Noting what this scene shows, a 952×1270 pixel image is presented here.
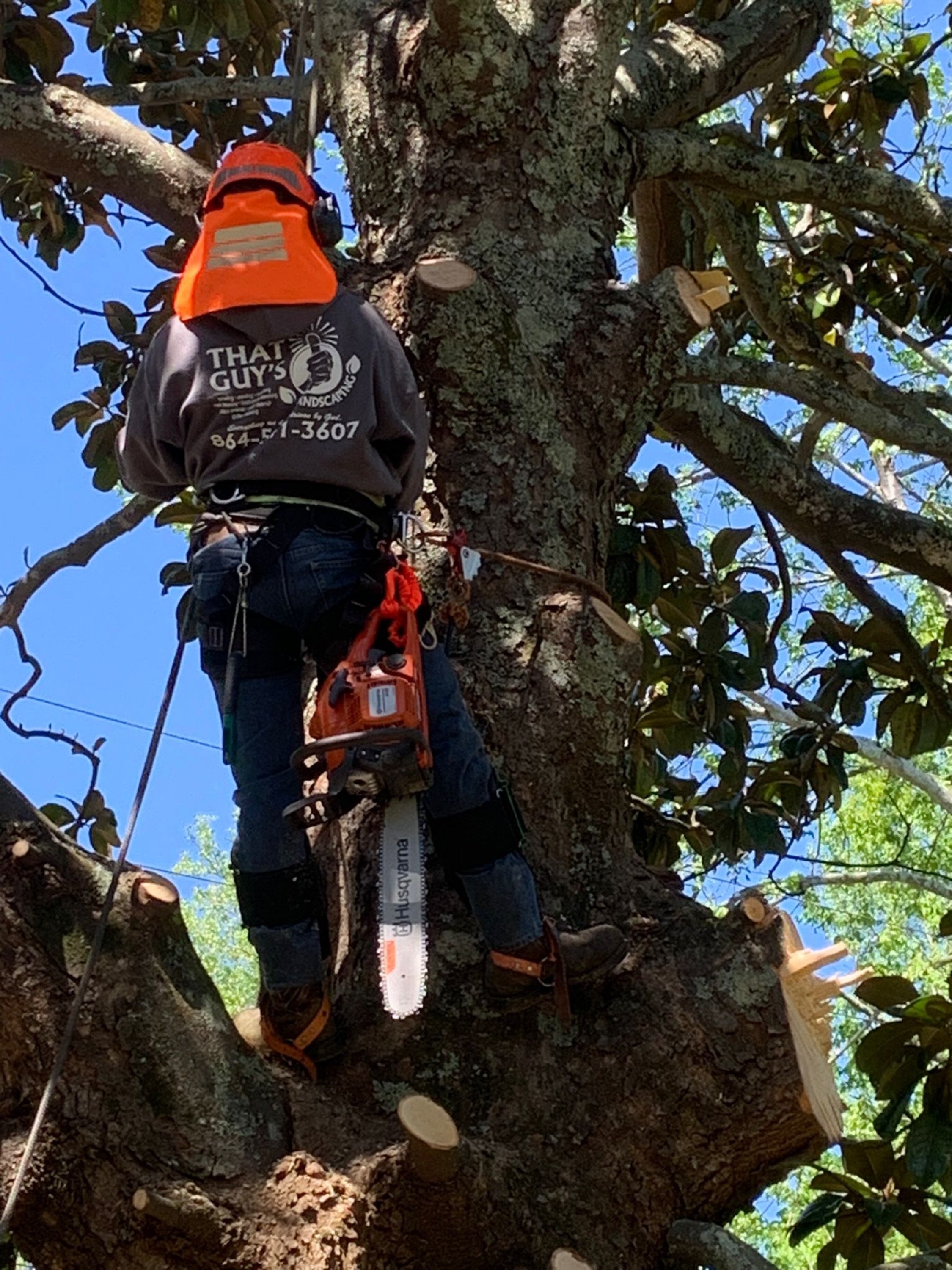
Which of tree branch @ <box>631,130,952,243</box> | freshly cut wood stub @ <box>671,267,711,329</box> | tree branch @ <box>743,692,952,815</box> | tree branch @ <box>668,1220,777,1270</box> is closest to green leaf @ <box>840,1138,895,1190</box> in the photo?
tree branch @ <box>668,1220,777,1270</box>

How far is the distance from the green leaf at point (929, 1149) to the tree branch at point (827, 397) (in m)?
1.59

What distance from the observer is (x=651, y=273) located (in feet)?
15.4

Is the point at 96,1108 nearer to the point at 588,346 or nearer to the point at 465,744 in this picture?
the point at 465,744

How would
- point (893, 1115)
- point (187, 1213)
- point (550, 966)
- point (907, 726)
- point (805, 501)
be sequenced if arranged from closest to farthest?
point (187, 1213) → point (550, 966) → point (893, 1115) → point (805, 501) → point (907, 726)

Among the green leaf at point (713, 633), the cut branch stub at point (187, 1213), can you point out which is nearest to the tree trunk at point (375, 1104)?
the cut branch stub at point (187, 1213)

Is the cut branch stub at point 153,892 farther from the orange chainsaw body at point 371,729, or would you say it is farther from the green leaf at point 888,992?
the green leaf at point 888,992

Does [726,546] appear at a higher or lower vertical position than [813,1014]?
higher

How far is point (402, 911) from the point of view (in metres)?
2.55

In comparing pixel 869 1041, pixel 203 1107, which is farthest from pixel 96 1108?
pixel 869 1041

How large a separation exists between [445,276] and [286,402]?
639mm

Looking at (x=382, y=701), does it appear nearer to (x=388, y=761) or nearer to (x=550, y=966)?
(x=388, y=761)

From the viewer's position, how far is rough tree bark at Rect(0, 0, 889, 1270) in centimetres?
227

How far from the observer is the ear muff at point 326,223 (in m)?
2.85

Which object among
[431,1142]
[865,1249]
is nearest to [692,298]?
[431,1142]
